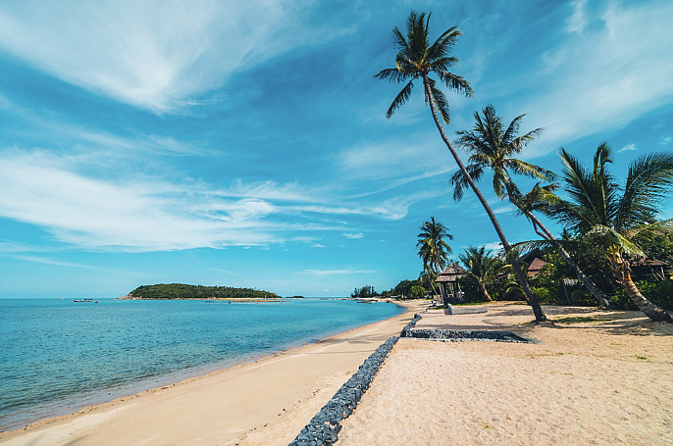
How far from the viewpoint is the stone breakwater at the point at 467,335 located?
10247 millimetres

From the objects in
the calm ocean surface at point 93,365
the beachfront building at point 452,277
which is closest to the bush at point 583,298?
the beachfront building at point 452,277

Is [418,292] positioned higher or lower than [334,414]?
higher

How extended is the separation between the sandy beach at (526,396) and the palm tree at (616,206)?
8.48 ft

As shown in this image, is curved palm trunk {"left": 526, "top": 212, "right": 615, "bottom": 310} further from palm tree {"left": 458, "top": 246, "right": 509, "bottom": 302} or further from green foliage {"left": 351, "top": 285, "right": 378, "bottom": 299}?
green foliage {"left": 351, "top": 285, "right": 378, "bottom": 299}

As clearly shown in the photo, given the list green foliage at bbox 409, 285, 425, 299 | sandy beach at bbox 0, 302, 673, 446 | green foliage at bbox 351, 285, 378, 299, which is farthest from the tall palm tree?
green foliage at bbox 351, 285, 378, 299

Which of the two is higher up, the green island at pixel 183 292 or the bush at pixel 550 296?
the green island at pixel 183 292

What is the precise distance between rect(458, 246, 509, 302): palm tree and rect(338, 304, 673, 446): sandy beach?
20.3 metres

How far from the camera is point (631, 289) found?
34.2ft

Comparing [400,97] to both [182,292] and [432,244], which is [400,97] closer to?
[432,244]

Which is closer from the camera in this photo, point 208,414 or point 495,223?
point 208,414

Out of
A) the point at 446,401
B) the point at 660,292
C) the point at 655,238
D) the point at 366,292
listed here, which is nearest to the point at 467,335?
the point at 446,401

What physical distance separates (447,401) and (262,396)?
485 cm

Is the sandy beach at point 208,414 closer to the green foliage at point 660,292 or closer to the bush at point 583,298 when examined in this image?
the green foliage at point 660,292

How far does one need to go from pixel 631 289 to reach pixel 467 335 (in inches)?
241
